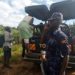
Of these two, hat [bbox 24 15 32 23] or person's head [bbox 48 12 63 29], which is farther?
hat [bbox 24 15 32 23]

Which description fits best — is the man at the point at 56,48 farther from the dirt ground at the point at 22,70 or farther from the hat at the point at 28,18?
the hat at the point at 28,18

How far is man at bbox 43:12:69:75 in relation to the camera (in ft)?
15.4

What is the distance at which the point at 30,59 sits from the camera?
8.76 meters

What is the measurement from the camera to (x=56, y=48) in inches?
189

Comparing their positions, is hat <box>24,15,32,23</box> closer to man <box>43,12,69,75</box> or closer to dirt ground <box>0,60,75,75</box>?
dirt ground <box>0,60,75,75</box>

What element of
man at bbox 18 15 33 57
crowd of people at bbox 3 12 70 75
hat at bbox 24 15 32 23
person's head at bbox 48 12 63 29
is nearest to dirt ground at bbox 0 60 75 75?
man at bbox 18 15 33 57

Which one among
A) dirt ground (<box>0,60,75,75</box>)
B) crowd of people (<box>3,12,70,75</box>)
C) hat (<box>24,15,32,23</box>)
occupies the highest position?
hat (<box>24,15,32,23</box>)

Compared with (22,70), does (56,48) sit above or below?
above

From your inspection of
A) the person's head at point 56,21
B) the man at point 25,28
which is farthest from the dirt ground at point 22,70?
the person's head at point 56,21

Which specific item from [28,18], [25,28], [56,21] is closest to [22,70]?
[25,28]

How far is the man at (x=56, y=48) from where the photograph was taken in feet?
15.4

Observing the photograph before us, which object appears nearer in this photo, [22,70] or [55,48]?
[55,48]

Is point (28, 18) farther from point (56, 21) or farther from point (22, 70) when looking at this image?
point (56, 21)

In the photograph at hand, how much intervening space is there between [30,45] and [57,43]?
419 centimetres
